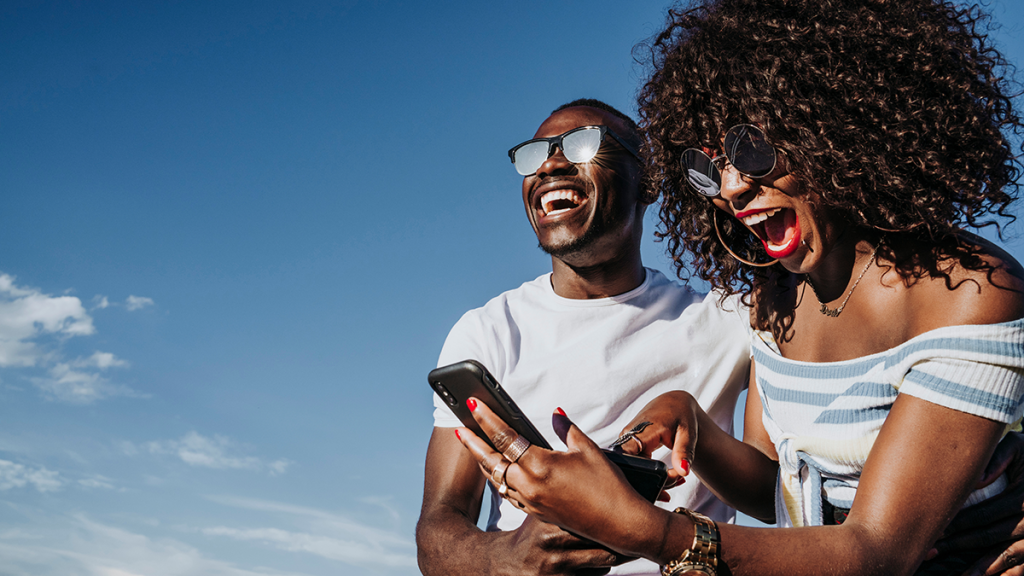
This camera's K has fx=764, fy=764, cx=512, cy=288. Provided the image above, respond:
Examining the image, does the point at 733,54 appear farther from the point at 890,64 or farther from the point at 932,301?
the point at 932,301

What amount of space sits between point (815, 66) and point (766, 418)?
63.1 inches

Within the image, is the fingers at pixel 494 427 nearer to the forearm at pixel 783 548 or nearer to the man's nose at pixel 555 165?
the forearm at pixel 783 548

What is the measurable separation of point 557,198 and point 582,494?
9.59 feet

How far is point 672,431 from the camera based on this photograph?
342 cm

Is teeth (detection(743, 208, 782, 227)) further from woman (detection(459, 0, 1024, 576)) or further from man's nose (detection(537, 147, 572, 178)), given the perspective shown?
man's nose (detection(537, 147, 572, 178))

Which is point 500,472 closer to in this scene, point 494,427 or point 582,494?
point 494,427

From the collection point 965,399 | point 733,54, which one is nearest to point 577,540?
point 965,399

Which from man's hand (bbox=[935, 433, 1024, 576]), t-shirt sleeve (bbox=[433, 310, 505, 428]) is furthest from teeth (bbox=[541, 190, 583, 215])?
man's hand (bbox=[935, 433, 1024, 576])

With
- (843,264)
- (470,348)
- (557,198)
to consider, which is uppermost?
(557,198)

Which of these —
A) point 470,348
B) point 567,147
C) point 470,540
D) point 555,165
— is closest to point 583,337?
point 470,348

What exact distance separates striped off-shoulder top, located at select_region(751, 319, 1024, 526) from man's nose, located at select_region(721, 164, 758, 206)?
751 millimetres

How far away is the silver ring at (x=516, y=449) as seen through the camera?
252cm

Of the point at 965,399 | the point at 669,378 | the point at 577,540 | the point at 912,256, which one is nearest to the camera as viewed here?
the point at 965,399

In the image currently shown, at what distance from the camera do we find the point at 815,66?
297cm
